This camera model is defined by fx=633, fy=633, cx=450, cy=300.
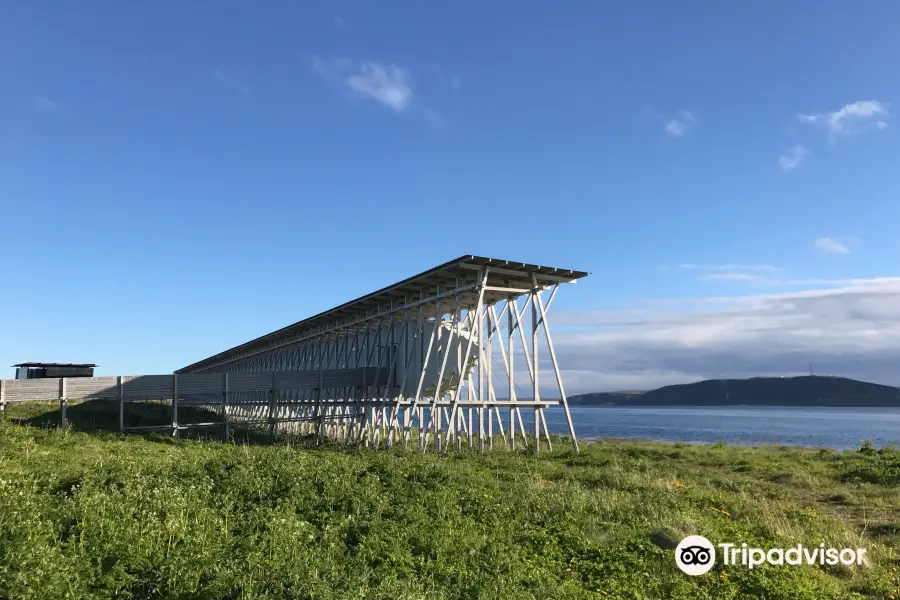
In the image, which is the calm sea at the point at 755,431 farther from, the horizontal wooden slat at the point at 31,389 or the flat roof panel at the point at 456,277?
the horizontal wooden slat at the point at 31,389

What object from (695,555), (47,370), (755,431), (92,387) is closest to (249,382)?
(92,387)

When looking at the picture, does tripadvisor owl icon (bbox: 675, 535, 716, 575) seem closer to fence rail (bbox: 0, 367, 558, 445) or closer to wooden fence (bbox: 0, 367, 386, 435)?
fence rail (bbox: 0, 367, 558, 445)

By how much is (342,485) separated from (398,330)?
2531 centimetres

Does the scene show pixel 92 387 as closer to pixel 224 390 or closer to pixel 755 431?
pixel 224 390

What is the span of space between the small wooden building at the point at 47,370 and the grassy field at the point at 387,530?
4073cm

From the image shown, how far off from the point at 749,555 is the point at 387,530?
6315mm

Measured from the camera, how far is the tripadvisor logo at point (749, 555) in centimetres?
1067

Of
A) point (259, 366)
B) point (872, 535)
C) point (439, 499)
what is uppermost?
point (259, 366)

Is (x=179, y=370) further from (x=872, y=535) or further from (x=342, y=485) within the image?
(x=872, y=535)

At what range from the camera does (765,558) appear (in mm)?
10930

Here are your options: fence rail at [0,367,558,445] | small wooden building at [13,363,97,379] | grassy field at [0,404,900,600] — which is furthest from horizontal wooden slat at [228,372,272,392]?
small wooden building at [13,363,97,379]

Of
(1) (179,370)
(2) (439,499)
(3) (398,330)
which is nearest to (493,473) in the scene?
(2) (439,499)

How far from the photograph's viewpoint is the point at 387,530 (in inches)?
440

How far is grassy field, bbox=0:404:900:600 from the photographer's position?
28.3 ft
